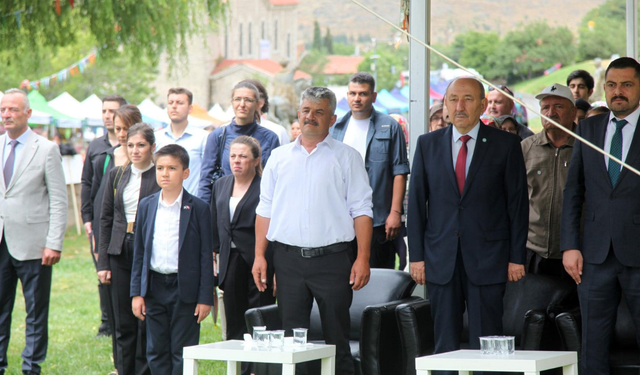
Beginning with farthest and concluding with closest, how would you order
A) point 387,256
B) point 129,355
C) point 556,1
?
point 556,1 → point 387,256 → point 129,355

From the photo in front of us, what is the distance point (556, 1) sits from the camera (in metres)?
78.1

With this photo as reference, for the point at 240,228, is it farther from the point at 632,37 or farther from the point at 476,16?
the point at 476,16

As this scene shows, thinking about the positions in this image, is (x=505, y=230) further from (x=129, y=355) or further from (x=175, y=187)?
(x=129, y=355)

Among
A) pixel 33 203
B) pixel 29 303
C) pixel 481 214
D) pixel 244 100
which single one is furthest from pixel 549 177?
pixel 29 303

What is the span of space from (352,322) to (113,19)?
21.9 feet

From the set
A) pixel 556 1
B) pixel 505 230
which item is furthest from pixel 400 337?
pixel 556 1

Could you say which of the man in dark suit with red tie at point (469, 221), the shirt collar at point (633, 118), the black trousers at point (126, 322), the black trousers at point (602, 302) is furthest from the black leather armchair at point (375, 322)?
the shirt collar at point (633, 118)

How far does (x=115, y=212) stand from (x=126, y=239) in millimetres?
237

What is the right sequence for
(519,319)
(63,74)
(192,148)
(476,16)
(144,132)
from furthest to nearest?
(476,16) → (63,74) → (192,148) → (144,132) → (519,319)

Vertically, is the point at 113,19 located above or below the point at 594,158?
above

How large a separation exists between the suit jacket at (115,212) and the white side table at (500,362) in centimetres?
256

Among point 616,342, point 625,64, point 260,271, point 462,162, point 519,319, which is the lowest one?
point 616,342

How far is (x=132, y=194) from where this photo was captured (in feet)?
18.4

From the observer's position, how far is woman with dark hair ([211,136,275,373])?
18.3 feet
